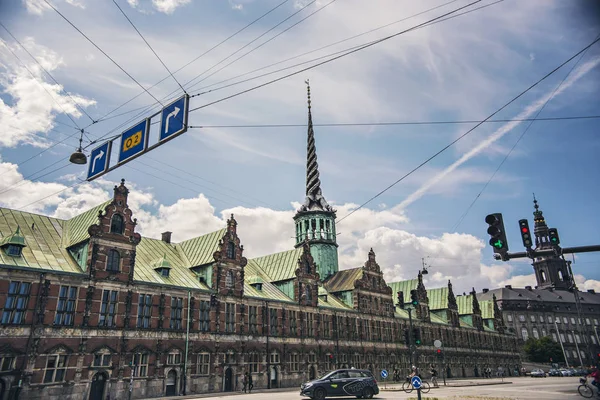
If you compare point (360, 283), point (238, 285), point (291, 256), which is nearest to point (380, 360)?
point (360, 283)

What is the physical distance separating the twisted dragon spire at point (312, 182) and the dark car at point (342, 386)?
43.4 meters

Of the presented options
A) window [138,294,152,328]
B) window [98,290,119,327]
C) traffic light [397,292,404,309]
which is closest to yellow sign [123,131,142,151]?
window [98,290,119,327]

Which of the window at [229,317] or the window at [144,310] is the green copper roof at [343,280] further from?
the window at [144,310]

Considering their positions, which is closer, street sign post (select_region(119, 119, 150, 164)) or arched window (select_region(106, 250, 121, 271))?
street sign post (select_region(119, 119, 150, 164))

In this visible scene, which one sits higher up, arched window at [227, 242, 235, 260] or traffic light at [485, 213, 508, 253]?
arched window at [227, 242, 235, 260]

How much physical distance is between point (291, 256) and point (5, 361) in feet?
113

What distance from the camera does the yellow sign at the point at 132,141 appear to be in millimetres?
15883

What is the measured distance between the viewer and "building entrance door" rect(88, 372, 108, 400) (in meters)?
32.1

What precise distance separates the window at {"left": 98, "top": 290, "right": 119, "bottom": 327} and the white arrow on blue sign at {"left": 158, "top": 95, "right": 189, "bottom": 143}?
23579 millimetres

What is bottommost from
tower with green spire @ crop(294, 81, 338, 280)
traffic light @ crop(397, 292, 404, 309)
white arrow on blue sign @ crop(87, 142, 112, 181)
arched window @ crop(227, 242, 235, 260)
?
white arrow on blue sign @ crop(87, 142, 112, 181)

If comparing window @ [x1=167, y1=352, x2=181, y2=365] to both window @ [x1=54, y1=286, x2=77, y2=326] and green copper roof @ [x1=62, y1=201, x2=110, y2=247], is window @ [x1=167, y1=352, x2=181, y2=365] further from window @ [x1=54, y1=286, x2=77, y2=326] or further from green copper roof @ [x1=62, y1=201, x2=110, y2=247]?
green copper roof @ [x1=62, y1=201, x2=110, y2=247]

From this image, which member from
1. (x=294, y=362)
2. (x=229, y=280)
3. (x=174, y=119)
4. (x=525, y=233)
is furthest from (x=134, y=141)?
(x=294, y=362)

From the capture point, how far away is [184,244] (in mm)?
50094

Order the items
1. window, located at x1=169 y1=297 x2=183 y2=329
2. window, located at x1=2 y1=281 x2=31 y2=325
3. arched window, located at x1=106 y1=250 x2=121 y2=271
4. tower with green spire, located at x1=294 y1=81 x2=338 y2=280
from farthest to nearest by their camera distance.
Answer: tower with green spire, located at x1=294 y1=81 x2=338 y2=280, window, located at x1=169 y1=297 x2=183 y2=329, arched window, located at x1=106 y1=250 x2=121 y2=271, window, located at x1=2 y1=281 x2=31 y2=325
